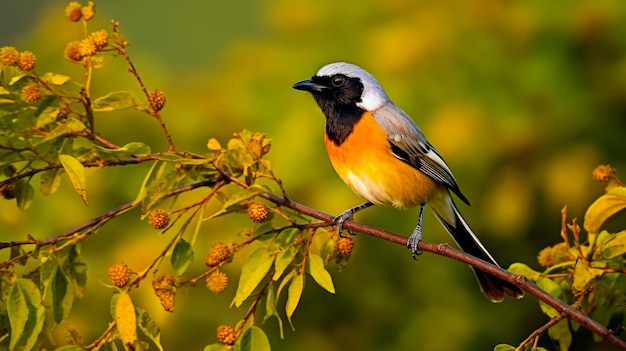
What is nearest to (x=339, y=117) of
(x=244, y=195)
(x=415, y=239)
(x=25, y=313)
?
(x=415, y=239)

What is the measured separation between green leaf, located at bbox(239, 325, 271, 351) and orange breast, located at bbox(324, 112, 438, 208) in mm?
1217

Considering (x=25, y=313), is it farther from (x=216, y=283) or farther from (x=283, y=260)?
(x=283, y=260)

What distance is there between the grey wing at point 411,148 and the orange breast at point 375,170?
3cm

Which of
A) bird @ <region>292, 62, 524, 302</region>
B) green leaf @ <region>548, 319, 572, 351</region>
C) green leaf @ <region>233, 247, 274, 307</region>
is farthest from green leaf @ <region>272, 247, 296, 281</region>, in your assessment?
bird @ <region>292, 62, 524, 302</region>

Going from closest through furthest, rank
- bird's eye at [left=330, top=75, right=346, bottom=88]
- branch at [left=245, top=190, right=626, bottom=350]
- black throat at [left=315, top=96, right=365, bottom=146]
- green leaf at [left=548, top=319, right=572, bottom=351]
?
1. branch at [left=245, top=190, right=626, bottom=350]
2. green leaf at [left=548, top=319, right=572, bottom=351]
3. black throat at [left=315, top=96, right=365, bottom=146]
4. bird's eye at [left=330, top=75, right=346, bottom=88]

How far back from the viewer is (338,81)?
4008 mm

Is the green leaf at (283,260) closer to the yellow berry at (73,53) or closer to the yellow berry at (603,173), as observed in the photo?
the yellow berry at (73,53)

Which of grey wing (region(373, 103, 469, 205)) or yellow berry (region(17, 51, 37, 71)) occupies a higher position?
yellow berry (region(17, 51, 37, 71))

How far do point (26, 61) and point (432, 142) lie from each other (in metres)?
2.42

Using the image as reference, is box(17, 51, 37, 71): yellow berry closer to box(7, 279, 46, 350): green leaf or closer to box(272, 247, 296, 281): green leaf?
box(7, 279, 46, 350): green leaf

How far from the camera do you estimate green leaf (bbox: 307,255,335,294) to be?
257cm

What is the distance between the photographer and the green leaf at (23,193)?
2783 millimetres

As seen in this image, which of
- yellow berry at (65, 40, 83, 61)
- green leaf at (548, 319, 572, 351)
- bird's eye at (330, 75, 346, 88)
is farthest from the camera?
bird's eye at (330, 75, 346, 88)

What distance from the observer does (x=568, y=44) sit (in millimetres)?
5000
